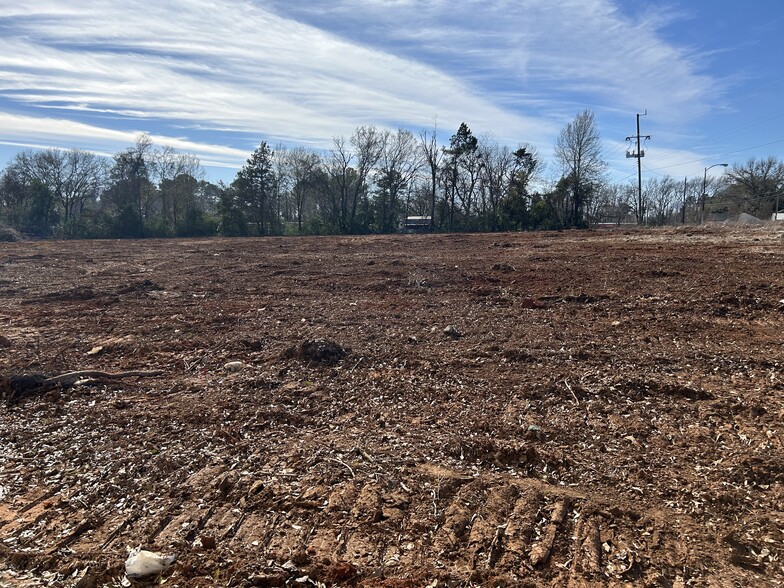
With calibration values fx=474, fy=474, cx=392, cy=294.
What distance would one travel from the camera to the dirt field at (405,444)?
2854 millimetres

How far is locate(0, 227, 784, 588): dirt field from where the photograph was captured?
2854 millimetres

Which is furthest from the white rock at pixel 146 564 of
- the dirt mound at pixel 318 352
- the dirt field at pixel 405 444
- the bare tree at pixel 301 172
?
the bare tree at pixel 301 172

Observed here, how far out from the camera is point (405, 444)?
416 centimetres

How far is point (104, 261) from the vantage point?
62.5 feet

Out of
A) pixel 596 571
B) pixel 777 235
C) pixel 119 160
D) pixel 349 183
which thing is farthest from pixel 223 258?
pixel 119 160

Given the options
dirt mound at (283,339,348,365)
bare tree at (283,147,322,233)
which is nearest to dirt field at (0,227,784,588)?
dirt mound at (283,339,348,365)

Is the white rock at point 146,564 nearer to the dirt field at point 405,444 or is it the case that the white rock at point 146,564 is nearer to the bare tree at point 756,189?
the dirt field at point 405,444

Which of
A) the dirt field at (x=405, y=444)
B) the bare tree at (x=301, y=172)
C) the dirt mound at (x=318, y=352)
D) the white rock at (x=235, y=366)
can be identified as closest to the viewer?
the dirt field at (x=405, y=444)

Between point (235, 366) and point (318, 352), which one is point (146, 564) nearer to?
point (235, 366)

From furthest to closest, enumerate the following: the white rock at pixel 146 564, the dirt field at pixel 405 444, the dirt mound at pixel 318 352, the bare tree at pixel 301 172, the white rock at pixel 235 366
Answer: the bare tree at pixel 301 172
the dirt mound at pixel 318 352
the white rock at pixel 235 366
the dirt field at pixel 405 444
the white rock at pixel 146 564

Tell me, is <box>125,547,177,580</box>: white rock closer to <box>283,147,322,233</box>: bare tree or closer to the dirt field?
the dirt field

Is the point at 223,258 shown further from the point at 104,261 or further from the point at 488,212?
the point at 488,212

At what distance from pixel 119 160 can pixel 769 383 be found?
52266 mm

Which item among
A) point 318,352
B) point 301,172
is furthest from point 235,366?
point 301,172
